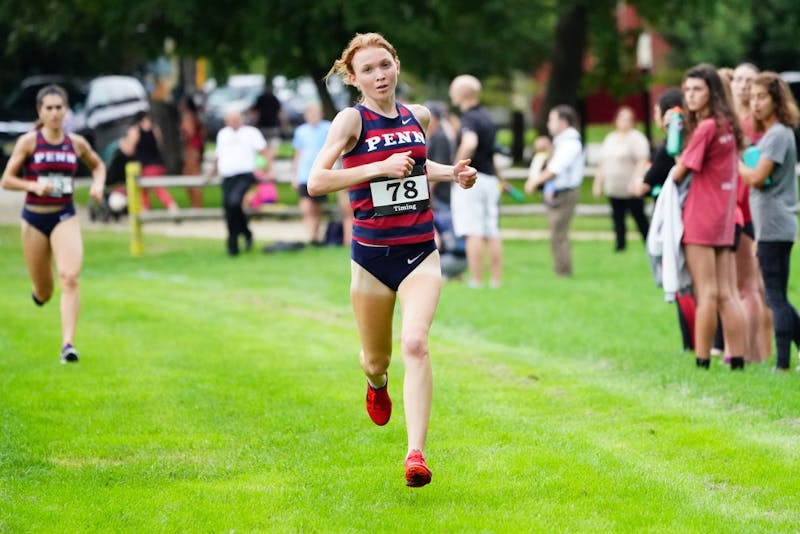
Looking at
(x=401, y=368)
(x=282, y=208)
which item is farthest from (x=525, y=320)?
(x=282, y=208)

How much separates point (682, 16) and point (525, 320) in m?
22.5

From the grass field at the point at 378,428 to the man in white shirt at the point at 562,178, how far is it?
2.49 meters

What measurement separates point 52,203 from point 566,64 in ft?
83.0

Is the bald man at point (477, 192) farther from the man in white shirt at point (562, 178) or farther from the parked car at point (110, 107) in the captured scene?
the parked car at point (110, 107)

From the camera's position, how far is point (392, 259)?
7258mm

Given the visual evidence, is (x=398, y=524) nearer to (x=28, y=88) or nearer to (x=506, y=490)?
(x=506, y=490)

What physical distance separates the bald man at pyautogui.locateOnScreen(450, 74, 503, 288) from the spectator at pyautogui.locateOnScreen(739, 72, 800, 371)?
6277mm

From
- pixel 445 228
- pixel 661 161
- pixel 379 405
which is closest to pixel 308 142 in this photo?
pixel 445 228

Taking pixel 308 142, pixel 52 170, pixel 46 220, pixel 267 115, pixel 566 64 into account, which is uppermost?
pixel 566 64

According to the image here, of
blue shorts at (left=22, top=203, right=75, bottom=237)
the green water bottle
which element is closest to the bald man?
blue shorts at (left=22, top=203, right=75, bottom=237)

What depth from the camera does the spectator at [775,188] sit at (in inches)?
396

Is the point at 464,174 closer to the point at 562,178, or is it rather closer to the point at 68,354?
the point at 68,354

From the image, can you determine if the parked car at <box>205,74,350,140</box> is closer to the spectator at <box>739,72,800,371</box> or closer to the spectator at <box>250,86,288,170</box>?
the spectator at <box>250,86,288,170</box>

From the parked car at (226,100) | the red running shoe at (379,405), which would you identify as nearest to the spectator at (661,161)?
the red running shoe at (379,405)
